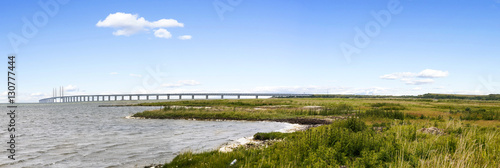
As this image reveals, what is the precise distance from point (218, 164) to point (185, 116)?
32.8 metres

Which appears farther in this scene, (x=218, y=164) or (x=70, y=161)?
(x=70, y=161)

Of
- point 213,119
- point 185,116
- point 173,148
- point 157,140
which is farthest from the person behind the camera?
point 185,116

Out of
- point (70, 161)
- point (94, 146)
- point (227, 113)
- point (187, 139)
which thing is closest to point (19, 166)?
point (70, 161)

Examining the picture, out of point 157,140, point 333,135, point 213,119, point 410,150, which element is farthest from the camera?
point 213,119

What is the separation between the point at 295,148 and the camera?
11.3 m

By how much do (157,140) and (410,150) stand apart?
1603 centimetres

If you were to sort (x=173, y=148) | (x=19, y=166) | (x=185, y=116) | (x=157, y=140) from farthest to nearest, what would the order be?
(x=185, y=116) < (x=157, y=140) < (x=173, y=148) < (x=19, y=166)

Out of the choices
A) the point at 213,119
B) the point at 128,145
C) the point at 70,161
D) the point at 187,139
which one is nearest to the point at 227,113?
the point at 213,119

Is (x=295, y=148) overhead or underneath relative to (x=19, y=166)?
overhead

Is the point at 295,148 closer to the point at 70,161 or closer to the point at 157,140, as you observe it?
the point at 70,161

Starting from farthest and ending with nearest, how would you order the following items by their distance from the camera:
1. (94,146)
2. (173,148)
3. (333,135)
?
(94,146)
(173,148)
(333,135)

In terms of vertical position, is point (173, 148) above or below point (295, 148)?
below

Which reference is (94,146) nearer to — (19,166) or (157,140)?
(157,140)

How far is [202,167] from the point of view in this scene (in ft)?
34.6
